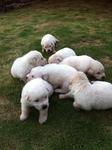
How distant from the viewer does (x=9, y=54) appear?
6.39 m

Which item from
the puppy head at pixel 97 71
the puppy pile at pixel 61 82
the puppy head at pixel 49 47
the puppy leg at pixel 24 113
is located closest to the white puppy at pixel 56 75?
the puppy pile at pixel 61 82

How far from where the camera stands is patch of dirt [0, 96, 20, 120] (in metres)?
4.35

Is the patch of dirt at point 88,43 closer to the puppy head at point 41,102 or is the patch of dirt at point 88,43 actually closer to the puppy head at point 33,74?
the puppy head at point 33,74

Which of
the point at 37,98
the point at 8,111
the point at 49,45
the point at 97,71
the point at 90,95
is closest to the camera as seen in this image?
the point at 37,98

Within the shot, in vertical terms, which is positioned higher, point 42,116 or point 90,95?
point 90,95

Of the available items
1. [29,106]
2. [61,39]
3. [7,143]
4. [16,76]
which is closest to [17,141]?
[7,143]

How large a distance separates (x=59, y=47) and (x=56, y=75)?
198 cm

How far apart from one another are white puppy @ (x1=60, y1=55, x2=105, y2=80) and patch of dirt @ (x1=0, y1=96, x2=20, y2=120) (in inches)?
41.2

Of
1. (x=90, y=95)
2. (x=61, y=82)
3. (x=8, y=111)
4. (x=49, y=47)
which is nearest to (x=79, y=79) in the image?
(x=90, y=95)

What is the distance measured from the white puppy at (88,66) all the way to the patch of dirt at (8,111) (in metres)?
1.05

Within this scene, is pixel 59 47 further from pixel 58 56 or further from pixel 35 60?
pixel 35 60

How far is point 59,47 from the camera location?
6.55 meters

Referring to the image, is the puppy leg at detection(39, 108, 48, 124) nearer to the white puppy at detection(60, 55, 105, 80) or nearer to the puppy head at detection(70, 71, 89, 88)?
the puppy head at detection(70, 71, 89, 88)

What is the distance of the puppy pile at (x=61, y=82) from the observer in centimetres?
406
